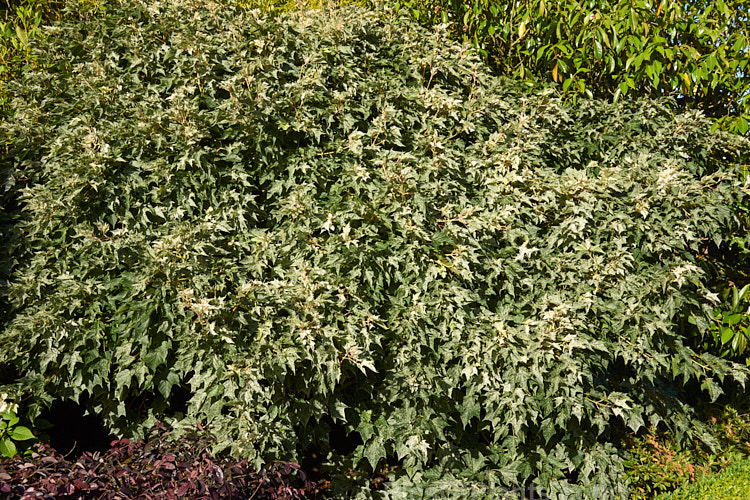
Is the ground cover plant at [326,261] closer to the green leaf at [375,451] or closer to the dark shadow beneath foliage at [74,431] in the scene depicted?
the green leaf at [375,451]

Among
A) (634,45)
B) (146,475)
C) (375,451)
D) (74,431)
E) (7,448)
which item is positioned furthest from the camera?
(634,45)

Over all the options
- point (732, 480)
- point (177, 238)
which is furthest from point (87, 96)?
point (732, 480)

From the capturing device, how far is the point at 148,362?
3.74 meters

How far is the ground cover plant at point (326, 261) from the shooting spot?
3.80 meters

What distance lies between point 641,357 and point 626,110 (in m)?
2.45

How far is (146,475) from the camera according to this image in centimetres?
313

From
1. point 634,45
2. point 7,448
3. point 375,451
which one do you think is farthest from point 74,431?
point 634,45

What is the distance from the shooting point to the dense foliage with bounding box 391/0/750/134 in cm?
563

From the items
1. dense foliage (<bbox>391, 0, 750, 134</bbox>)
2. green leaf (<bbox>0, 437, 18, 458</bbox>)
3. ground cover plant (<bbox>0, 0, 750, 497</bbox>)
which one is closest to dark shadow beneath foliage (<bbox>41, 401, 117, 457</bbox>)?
ground cover plant (<bbox>0, 0, 750, 497</bbox>)

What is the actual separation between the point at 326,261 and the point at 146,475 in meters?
1.64

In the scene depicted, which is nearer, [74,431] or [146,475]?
[146,475]

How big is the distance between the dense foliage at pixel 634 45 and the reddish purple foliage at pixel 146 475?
4427 mm

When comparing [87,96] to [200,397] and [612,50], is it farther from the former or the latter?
[612,50]

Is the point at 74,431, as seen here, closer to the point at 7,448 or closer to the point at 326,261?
the point at 7,448
